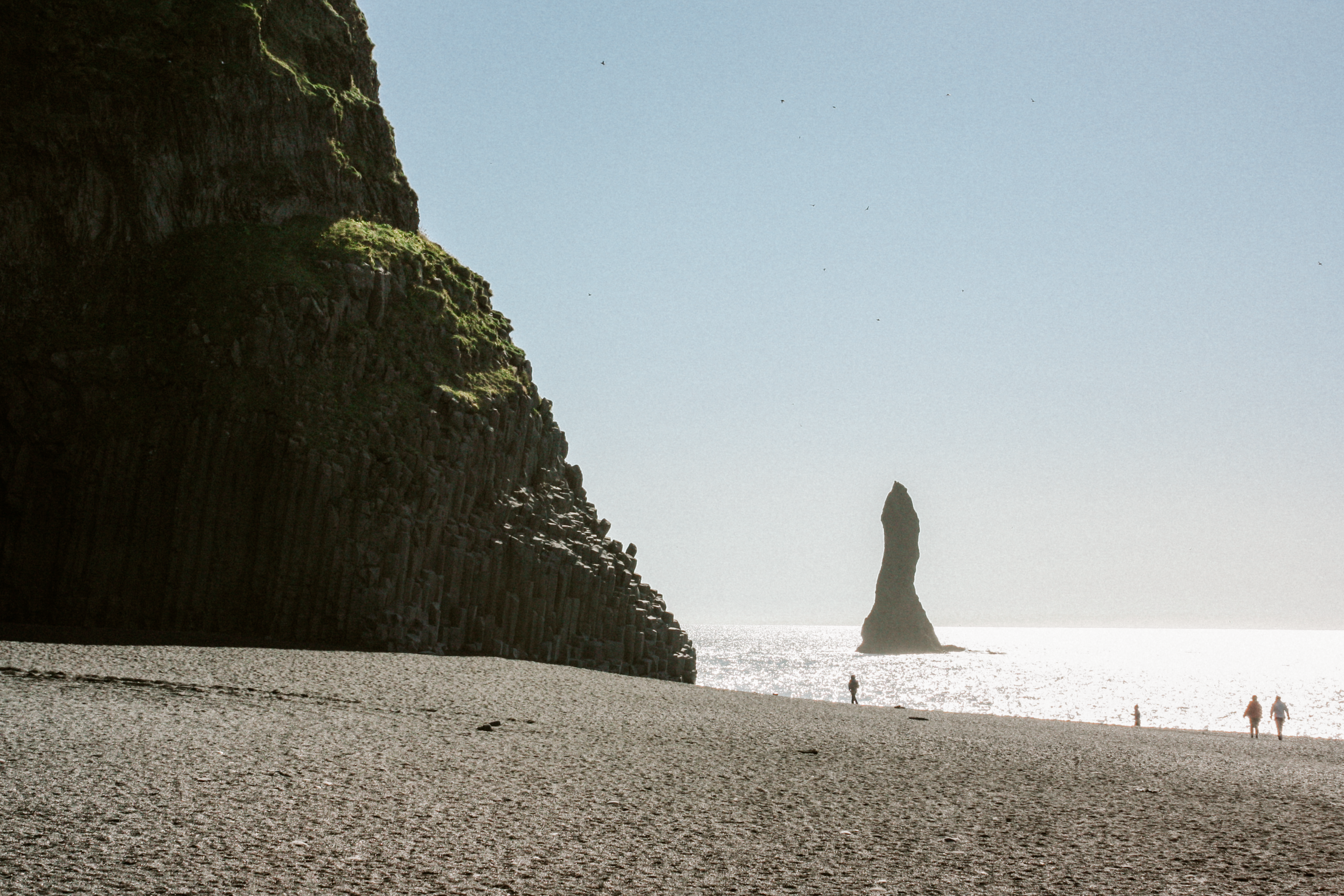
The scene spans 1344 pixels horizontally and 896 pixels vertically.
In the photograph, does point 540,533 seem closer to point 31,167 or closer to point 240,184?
point 240,184

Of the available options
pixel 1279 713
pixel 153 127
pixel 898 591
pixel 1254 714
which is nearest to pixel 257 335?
pixel 153 127

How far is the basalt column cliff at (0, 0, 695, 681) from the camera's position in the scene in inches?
1166

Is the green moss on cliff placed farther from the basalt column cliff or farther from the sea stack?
the sea stack

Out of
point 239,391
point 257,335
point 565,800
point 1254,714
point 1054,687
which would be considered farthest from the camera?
point 1054,687

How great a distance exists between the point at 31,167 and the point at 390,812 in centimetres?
3080

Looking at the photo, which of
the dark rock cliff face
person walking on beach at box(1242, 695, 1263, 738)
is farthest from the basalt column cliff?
person walking on beach at box(1242, 695, 1263, 738)

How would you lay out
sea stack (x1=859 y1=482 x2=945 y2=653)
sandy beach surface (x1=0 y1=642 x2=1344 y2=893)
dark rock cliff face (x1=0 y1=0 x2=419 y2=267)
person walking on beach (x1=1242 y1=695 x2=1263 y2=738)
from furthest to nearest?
sea stack (x1=859 y1=482 x2=945 y2=653)
person walking on beach (x1=1242 y1=695 x2=1263 y2=738)
dark rock cliff face (x1=0 y1=0 x2=419 y2=267)
sandy beach surface (x1=0 y1=642 x2=1344 y2=893)

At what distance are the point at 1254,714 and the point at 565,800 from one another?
31324 millimetres

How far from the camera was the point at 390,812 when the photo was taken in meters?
11.3

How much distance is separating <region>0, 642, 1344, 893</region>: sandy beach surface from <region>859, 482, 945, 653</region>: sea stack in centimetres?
15671

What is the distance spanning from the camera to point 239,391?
102ft

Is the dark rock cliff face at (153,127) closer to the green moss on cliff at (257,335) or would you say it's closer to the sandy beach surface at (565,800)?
the green moss on cliff at (257,335)

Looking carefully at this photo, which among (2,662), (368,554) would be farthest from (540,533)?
(2,662)

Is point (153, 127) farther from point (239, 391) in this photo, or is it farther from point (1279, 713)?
point (1279, 713)
